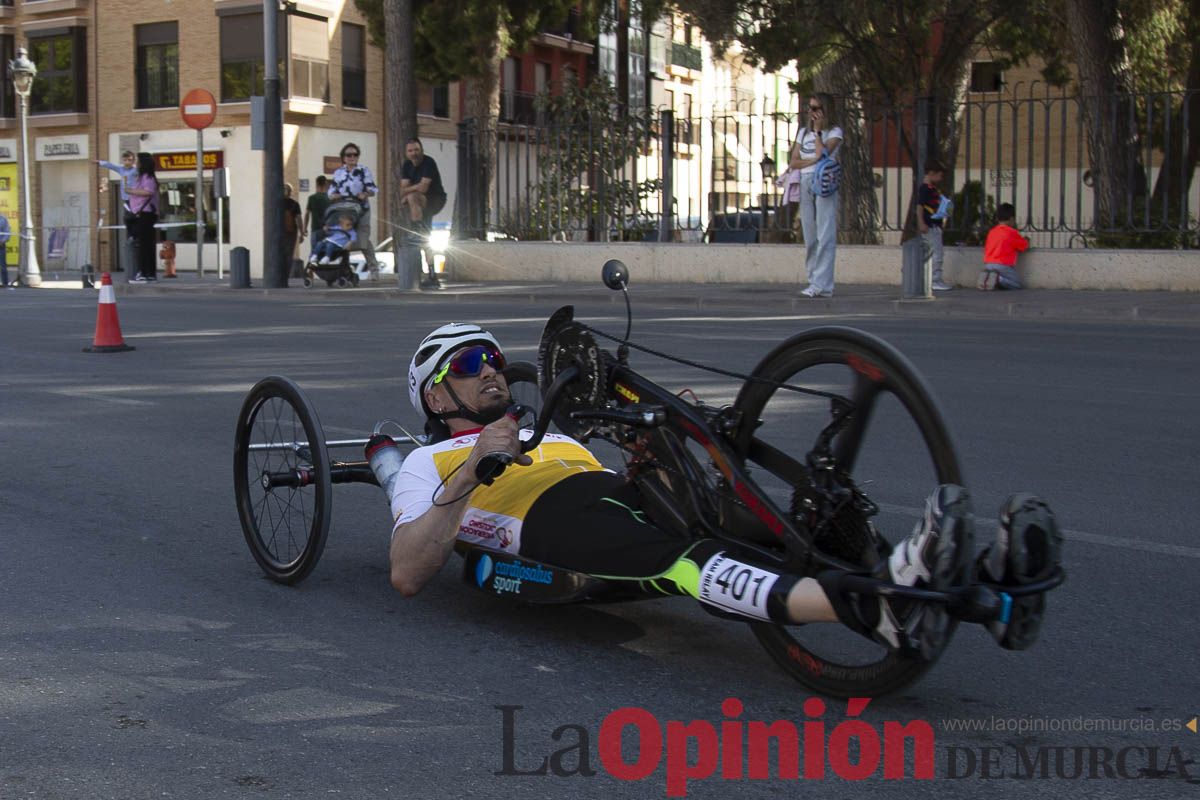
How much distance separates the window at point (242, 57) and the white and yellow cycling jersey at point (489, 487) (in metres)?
36.3

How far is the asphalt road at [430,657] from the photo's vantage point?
3.35 m

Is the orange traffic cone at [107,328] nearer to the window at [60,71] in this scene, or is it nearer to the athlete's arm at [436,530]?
the athlete's arm at [436,530]

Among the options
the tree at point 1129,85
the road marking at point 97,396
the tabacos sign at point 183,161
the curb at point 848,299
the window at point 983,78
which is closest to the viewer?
the road marking at point 97,396

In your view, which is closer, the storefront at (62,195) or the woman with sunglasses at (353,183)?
the woman with sunglasses at (353,183)

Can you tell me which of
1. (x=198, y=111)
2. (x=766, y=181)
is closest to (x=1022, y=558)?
(x=766, y=181)

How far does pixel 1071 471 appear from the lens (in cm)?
682

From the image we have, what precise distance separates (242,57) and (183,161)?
3.12 meters

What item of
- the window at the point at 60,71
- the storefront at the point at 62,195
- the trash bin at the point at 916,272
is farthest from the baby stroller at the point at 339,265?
the window at the point at 60,71

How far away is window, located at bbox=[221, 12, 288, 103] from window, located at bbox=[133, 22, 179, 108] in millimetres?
1534

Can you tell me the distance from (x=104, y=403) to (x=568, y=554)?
6176mm

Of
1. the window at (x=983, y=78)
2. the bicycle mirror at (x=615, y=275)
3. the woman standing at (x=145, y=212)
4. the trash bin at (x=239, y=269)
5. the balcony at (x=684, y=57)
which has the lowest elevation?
the bicycle mirror at (x=615, y=275)

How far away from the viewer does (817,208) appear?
56.0 ft

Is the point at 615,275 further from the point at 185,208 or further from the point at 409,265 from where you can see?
the point at 185,208

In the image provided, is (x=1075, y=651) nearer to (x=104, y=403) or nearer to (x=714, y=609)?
(x=714, y=609)
